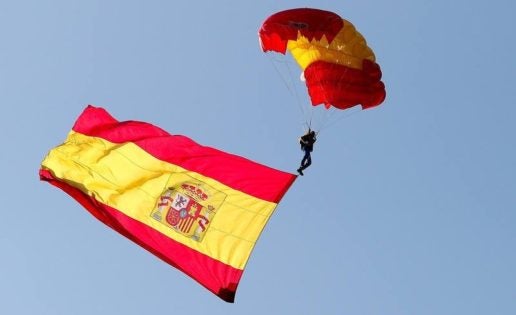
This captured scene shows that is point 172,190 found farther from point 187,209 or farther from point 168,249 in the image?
point 168,249

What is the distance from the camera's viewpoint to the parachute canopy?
18766 millimetres

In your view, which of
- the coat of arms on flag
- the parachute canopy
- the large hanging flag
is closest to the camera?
the large hanging flag

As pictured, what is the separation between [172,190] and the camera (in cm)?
1619

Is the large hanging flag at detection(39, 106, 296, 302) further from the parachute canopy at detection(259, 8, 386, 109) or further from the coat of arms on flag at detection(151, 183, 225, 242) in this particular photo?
the parachute canopy at detection(259, 8, 386, 109)

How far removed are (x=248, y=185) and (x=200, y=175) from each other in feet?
3.82

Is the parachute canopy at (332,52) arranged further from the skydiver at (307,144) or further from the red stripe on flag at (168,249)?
the red stripe on flag at (168,249)

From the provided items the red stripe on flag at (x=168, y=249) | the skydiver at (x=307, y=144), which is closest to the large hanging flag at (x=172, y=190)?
the red stripe on flag at (x=168, y=249)

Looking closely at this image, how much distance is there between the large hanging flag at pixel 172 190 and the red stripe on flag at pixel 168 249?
0.7 inches

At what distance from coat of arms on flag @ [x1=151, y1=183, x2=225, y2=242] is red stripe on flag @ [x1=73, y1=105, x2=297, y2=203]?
460 mm

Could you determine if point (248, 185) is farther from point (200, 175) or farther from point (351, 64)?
point (351, 64)

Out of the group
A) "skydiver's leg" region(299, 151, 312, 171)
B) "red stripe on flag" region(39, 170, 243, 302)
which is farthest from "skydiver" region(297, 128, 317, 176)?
"red stripe on flag" region(39, 170, 243, 302)

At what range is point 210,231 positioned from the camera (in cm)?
1505

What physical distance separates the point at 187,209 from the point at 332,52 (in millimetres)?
5693

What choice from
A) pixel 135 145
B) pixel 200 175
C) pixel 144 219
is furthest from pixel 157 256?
pixel 135 145
